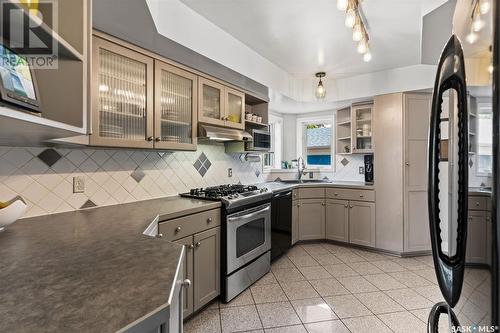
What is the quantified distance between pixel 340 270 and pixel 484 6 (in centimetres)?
289

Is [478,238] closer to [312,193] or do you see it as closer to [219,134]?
[219,134]

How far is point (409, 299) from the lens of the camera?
2.23 metres

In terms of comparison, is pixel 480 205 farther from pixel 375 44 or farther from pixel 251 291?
pixel 375 44

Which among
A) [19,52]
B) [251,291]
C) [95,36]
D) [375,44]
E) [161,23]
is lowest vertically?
[251,291]

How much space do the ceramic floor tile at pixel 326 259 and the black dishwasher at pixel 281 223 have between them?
39cm

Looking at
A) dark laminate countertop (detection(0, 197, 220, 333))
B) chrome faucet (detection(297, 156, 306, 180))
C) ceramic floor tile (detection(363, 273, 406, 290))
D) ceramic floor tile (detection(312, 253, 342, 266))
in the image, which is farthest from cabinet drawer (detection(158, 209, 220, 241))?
chrome faucet (detection(297, 156, 306, 180))

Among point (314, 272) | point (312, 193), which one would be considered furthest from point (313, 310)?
point (312, 193)

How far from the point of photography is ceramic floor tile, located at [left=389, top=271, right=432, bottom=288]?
8.25ft

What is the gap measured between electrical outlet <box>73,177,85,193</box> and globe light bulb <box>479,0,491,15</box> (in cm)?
216

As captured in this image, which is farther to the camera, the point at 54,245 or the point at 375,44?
the point at 375,44

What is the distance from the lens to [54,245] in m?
1.01

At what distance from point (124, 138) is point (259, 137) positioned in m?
1.76

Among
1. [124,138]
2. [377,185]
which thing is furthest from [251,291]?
[377,185]

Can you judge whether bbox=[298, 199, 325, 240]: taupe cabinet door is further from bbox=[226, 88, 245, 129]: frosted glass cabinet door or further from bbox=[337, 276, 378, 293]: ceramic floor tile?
bbox=[226, 88, 245, 129]: frosted glass cabinet door
